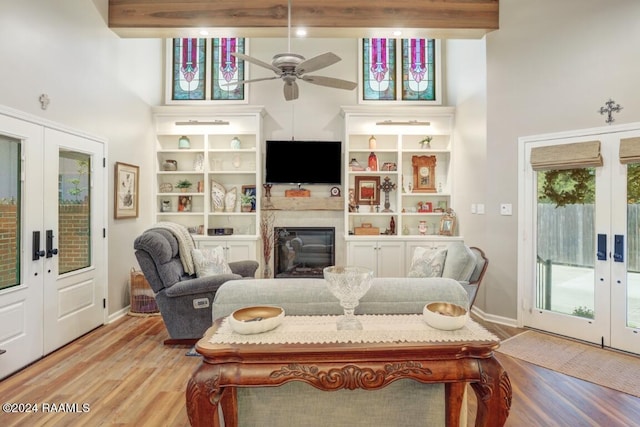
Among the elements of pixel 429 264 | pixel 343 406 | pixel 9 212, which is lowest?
pixel 343 406

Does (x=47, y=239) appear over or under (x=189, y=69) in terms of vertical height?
under

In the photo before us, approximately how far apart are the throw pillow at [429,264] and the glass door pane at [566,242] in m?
1.46

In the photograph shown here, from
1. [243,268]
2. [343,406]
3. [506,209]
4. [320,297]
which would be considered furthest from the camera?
[243,268]

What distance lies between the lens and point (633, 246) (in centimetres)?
336

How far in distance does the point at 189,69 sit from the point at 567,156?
217 inches

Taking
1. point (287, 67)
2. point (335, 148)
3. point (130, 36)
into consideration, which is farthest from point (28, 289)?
point (335, 148)

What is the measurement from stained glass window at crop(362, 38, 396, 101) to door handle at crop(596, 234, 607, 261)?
3501mm

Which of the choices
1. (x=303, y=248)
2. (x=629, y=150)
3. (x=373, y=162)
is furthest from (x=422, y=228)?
(x=629, y=150)

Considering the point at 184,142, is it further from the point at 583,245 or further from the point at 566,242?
the point at 583,245

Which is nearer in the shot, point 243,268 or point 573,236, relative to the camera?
point 573,236

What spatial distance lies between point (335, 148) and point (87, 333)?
407 cm

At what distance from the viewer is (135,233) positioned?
195 inches

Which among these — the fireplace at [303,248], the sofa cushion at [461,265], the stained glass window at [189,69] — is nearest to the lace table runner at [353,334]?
the sofa cushion at [461,265]

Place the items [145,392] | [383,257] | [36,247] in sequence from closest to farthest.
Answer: [145,392] → [36,247] → [383,257]
